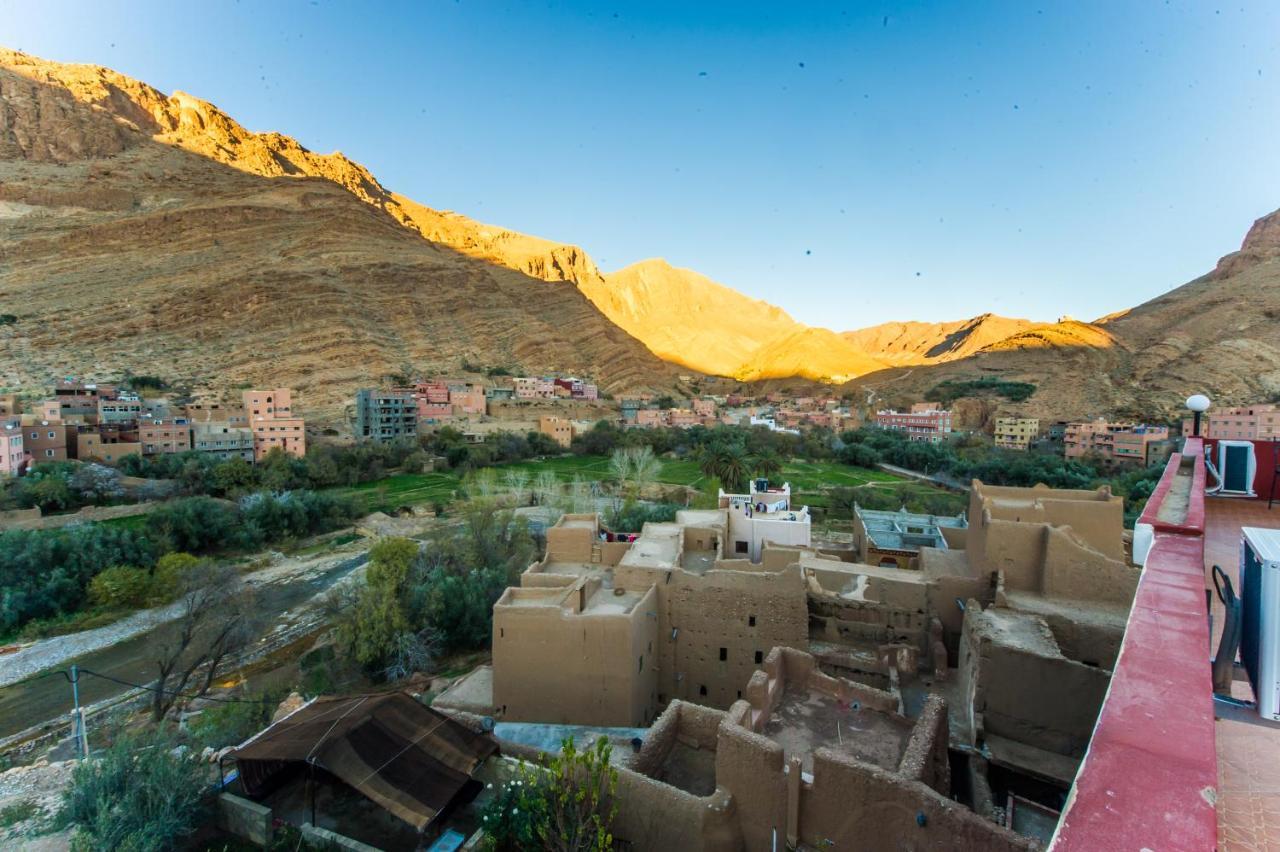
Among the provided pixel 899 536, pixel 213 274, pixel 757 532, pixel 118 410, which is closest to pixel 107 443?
pixel 118 410

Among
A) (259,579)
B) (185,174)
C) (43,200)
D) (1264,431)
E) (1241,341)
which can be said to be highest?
(185,174)

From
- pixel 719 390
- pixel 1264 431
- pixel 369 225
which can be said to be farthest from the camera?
pixel 719 390

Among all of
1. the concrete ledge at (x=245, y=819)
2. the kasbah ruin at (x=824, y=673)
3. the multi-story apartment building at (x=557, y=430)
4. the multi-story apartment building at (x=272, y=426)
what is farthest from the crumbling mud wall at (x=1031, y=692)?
the multi-story apartment building at (x=557, y=430)

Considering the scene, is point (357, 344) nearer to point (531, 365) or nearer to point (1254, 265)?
point (531, 365)

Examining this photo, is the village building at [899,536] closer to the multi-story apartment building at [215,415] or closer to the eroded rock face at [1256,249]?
the multi-story apartment building at [215,415]

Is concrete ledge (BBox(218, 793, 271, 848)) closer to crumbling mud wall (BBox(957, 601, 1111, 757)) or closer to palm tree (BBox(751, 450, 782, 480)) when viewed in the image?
crumbling mud wall (BBox(957, 601, 1111, 757))

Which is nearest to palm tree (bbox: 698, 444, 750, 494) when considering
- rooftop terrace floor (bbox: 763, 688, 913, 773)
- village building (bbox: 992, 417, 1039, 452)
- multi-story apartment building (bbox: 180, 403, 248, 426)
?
rooftop terrace floor (bbox: 763, 688, 913, 773)

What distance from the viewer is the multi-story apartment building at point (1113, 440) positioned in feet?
120

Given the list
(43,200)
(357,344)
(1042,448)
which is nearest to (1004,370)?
(1042,448)

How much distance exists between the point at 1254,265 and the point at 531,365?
3162 inches

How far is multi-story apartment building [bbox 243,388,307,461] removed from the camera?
3522 centimetres

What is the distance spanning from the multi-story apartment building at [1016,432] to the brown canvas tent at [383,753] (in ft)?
164

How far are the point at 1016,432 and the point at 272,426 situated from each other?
5379 centimetres

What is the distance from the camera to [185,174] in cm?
6875
